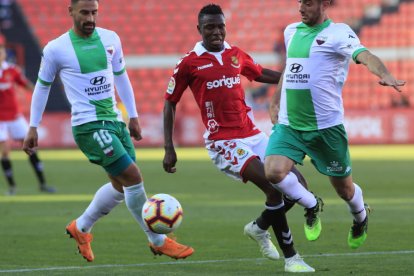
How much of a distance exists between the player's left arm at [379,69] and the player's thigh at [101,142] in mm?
2366

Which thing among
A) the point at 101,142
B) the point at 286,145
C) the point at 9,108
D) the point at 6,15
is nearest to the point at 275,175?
the point at 286,145

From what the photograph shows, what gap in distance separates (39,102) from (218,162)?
5.73 feet

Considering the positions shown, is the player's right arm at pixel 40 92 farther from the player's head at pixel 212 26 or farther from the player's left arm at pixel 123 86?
the player's head at pixel 212 26

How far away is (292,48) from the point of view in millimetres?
8836

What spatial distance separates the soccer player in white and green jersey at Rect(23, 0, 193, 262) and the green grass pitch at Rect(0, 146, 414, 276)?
53cm

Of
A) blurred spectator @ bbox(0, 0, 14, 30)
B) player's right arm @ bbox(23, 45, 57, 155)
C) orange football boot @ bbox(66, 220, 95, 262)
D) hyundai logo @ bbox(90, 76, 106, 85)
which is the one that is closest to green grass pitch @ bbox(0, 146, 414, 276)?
orange football boot @ bbox(66, 220, 95, 262)

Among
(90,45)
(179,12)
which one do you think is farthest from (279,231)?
(179,12)

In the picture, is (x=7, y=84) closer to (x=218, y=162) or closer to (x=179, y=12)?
(x=218, y=162)

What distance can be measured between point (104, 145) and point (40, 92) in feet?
2.61

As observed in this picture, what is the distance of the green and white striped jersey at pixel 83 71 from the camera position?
9117mm

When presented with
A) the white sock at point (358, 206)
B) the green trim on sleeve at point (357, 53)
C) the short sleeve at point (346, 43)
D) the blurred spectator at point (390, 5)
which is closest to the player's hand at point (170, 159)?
the white sock at point (358, 206)

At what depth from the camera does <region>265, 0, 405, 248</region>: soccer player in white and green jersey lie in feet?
28.2

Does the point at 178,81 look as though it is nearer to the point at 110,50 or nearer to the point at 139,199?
the point at 110,50

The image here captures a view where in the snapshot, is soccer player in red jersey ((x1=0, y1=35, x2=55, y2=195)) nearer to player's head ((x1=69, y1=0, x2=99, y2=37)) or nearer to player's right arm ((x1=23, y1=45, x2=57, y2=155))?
player's right arm ((x1=23, y1=45, x2=57, y2=155))
